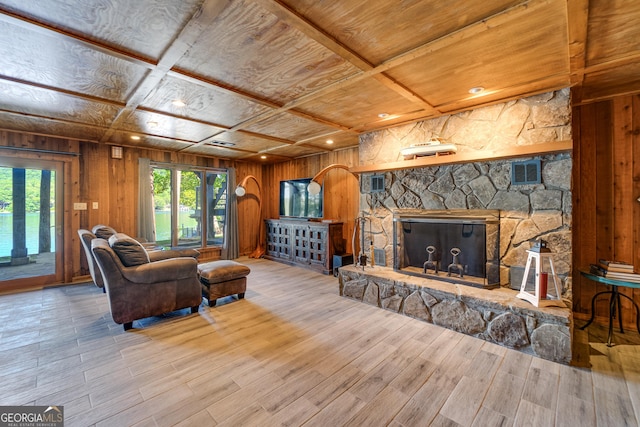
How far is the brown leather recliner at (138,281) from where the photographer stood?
2699 millimetres

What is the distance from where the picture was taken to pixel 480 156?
2916 millimetres

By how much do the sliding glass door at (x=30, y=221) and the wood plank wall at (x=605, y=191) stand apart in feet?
24.4

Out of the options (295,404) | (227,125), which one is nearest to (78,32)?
(227,125)

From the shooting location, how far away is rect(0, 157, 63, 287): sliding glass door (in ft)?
13.5

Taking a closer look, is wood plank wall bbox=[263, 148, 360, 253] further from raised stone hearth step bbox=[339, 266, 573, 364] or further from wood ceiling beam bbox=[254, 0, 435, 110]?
wood ceiling beam bbox=[254, 0, 435, 110]

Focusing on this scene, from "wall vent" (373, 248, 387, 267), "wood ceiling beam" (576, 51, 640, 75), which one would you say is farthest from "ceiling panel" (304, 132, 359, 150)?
"wood ceiling beam" (576, 51, 640, 75)

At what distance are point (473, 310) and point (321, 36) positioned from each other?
109 inches

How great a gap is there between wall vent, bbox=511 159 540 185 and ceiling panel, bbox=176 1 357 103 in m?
1.99

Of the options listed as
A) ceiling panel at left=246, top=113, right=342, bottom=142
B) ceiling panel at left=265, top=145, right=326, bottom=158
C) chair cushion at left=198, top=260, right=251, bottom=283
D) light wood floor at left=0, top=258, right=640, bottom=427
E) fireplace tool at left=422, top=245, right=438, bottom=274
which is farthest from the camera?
ceiling panel at left=265, top=145, right=326, bottom=158

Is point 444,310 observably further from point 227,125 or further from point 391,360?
point 227,125

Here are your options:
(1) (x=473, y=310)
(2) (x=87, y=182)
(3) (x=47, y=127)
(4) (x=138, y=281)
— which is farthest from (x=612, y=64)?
(2) (x=87, y=182)

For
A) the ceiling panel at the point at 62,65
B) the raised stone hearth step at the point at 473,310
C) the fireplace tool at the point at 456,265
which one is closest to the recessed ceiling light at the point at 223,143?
the ceiling panel at the point at 62,65

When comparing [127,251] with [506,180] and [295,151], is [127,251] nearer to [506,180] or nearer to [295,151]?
[295,151]

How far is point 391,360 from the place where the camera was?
2.23 meters
